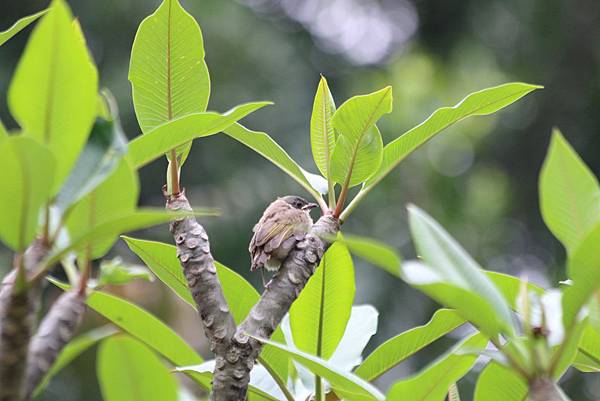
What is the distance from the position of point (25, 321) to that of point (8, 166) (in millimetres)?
103

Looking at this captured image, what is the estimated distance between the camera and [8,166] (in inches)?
24.2

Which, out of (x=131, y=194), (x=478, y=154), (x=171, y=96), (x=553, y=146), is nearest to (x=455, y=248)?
(x=553, y=146)

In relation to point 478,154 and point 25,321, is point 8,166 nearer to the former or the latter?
point 25,321

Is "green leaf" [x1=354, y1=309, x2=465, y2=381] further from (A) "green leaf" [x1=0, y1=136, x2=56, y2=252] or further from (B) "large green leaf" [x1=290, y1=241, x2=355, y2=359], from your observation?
(A) "green leaf" [x1=0, y1=136, x2=56, y2=252]

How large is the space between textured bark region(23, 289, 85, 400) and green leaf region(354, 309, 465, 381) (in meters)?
0.40

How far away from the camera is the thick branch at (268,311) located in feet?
2.76

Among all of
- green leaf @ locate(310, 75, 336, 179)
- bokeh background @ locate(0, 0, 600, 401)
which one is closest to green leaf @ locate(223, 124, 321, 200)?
green leaf @ locate(310, 75, 336, 179)

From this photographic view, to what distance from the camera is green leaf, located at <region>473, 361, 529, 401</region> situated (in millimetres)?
902

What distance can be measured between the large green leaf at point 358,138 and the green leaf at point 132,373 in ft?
1.18

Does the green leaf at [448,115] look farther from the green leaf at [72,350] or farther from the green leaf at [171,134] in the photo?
the green leaf at [72,350]

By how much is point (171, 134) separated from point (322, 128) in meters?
0.32

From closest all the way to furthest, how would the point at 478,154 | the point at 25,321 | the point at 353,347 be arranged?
the point at 25,321
the point at 353,347
the point at 478,154

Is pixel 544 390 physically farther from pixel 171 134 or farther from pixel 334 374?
pixel 171 134

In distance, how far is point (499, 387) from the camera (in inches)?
35.6
